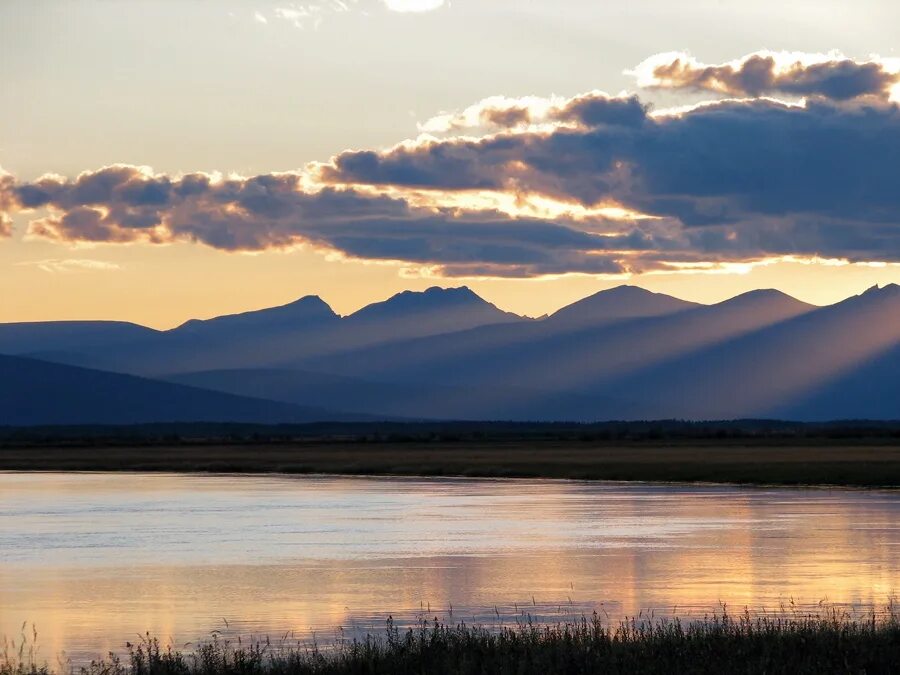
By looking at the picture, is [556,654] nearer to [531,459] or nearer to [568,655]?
[568,655]

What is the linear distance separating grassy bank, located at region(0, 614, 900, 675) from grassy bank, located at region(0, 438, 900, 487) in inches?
2182

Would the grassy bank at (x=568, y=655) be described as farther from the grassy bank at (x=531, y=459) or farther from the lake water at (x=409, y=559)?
the grassy bank at (x=531, y=459)

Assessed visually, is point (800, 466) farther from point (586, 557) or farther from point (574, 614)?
point (574, 614)

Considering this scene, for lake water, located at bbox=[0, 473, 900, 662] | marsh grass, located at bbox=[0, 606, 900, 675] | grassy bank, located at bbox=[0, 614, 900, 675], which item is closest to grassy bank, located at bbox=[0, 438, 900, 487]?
lake water, located at bbox=[0, 473, 900, 662]

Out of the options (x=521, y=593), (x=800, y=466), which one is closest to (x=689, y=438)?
(x=800, y=466)

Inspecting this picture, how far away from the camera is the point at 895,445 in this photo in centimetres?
13525

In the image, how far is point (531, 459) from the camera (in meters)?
114

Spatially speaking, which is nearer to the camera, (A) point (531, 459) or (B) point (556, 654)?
(B) point (556, 654)

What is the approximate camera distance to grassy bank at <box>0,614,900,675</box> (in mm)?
23656

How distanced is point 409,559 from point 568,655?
1878 centimetres

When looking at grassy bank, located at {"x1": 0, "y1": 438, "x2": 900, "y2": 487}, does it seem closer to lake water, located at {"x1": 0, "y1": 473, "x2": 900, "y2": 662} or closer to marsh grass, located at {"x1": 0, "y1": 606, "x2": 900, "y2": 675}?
lake water, located at {"x1": 0, "y1": 473, "x2": 900, "y2": 662}

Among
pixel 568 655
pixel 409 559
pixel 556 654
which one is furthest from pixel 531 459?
pixel 568 655

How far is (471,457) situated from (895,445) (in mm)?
38399

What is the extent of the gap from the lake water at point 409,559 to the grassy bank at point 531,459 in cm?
1681
